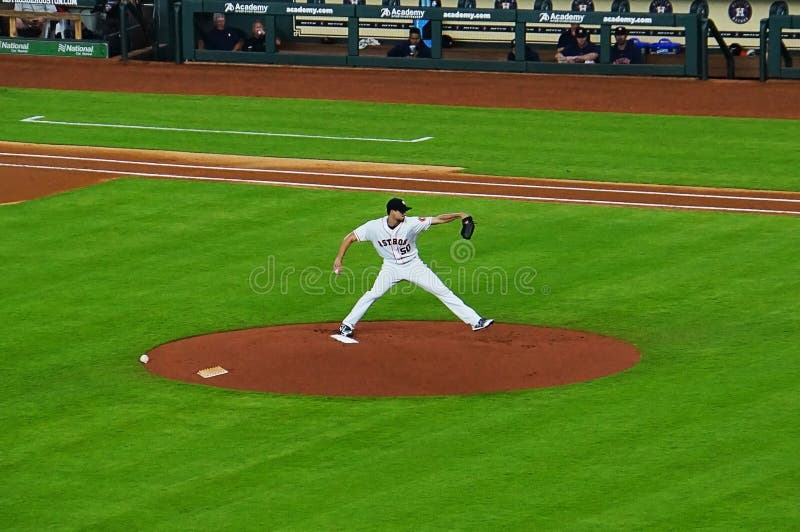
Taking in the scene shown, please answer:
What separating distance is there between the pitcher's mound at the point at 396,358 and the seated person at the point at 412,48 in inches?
743

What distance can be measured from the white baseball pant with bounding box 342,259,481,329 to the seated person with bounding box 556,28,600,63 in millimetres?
18575

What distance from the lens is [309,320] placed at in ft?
56.7

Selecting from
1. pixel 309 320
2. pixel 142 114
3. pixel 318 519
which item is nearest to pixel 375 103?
pixel 142 114

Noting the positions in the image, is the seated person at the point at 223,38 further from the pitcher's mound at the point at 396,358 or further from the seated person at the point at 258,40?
the pitcher's mound at the point at 396,358

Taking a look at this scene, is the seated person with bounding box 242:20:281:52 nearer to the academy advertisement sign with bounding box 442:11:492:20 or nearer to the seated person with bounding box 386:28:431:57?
the seated person with bounding box 386:28:431:57

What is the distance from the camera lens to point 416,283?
15867 millimetres

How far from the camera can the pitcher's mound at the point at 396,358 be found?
47.9 feet

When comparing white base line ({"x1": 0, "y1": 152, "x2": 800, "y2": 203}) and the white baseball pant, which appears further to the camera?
white base line ({"x1": 0, "y1": 152, "x2": 800, "y2": 203})

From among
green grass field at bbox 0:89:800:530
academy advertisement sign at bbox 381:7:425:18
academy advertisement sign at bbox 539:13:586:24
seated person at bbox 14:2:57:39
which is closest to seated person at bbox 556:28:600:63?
academy advertisement sign at bbox 539:13:586:24

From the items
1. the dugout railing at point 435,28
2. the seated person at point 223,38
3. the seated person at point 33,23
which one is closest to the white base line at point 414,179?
the dugout railing at point 435,28

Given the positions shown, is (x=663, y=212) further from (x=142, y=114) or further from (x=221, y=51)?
(x=221, y=51)

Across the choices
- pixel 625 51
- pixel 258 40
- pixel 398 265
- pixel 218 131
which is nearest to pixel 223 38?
pixel 258 40

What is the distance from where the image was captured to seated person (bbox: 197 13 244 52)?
1439 inches

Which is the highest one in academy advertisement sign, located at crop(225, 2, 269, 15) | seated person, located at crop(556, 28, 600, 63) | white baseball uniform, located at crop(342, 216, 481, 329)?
academy advertisement sign, located at crop(225, 2, 269, 15)
